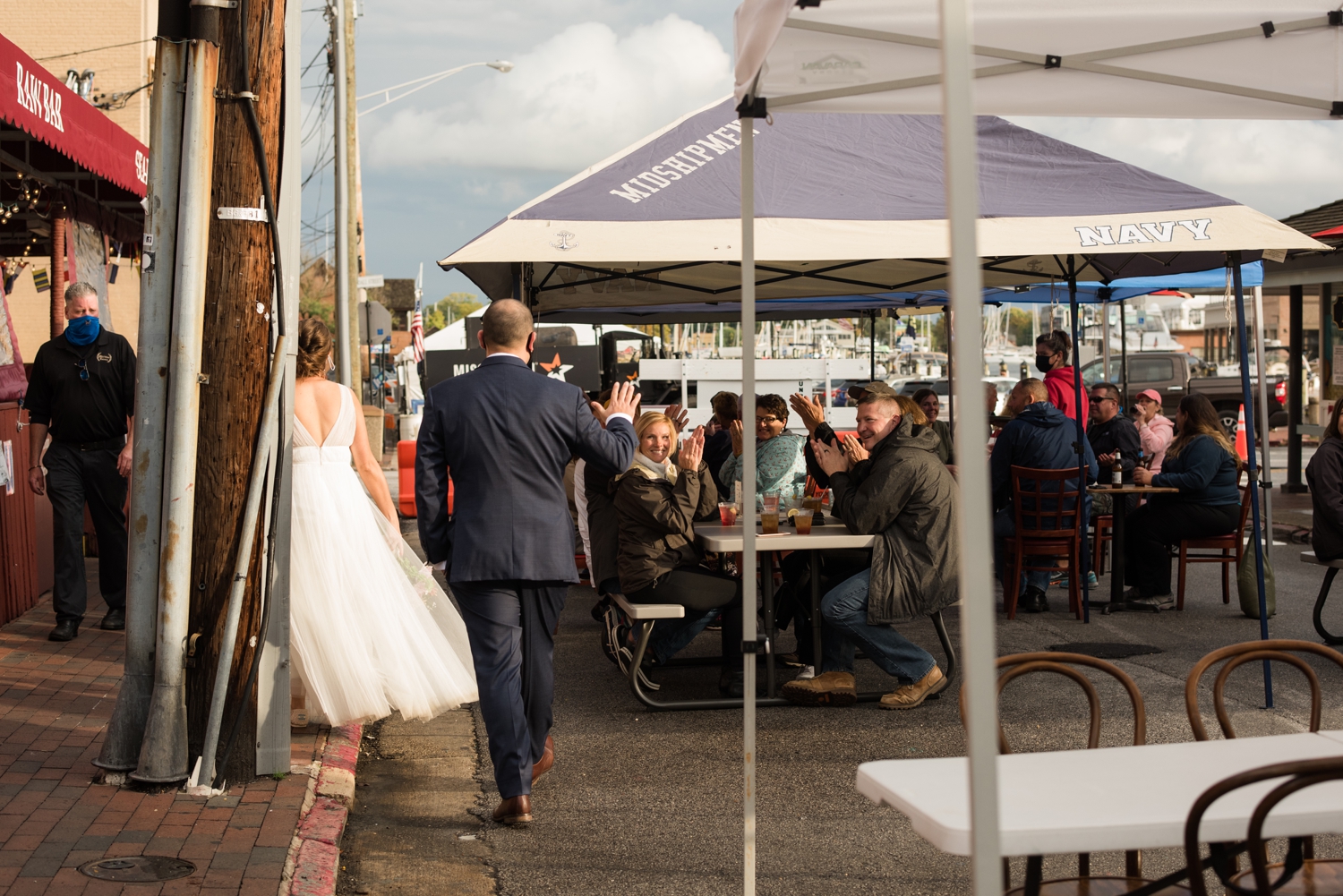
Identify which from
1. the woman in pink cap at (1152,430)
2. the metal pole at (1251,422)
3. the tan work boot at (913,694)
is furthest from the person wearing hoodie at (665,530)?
the woman in pink cap at (1152,430)

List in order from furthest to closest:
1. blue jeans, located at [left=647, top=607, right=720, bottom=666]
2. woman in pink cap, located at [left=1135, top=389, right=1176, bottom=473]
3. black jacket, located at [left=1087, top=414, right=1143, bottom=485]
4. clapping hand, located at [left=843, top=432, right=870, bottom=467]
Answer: woman in pink cap, located at [left=1135, top=389, right=1176, bottom=473] < black jacket, located at [left=1087, top=414, right=1143, bottom=485] < blue jeans, located at [left=647, top=607, right=720, bottom=666] < clapping hand, located at [left=843, top=432, right=870, bottom=467]

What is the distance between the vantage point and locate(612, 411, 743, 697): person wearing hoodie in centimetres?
639

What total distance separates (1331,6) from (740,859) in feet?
11.8

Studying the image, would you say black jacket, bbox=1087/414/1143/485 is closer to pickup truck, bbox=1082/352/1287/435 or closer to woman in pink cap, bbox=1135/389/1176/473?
woman in pink cap, bbox=1135/389/1176/473

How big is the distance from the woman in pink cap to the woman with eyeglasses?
441 cm

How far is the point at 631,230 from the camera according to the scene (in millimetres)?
6473

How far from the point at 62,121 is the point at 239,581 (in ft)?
14.4

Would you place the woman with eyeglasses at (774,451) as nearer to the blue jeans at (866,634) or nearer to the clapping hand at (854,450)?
the clapping hand at (854,450)

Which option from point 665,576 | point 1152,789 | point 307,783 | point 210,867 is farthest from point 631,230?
point 1152,789

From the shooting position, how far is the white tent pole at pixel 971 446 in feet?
6.91

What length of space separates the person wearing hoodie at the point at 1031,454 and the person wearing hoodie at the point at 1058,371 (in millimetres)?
612

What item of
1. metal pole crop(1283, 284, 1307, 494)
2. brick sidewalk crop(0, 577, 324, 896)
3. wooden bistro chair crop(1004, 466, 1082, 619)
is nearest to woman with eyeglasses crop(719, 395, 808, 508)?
wooden bistro chair crop(1004, 466, 1082, 619)

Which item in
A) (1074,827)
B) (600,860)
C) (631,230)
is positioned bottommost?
(600,860)

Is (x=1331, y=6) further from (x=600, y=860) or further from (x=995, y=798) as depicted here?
(x=600, y=860)
